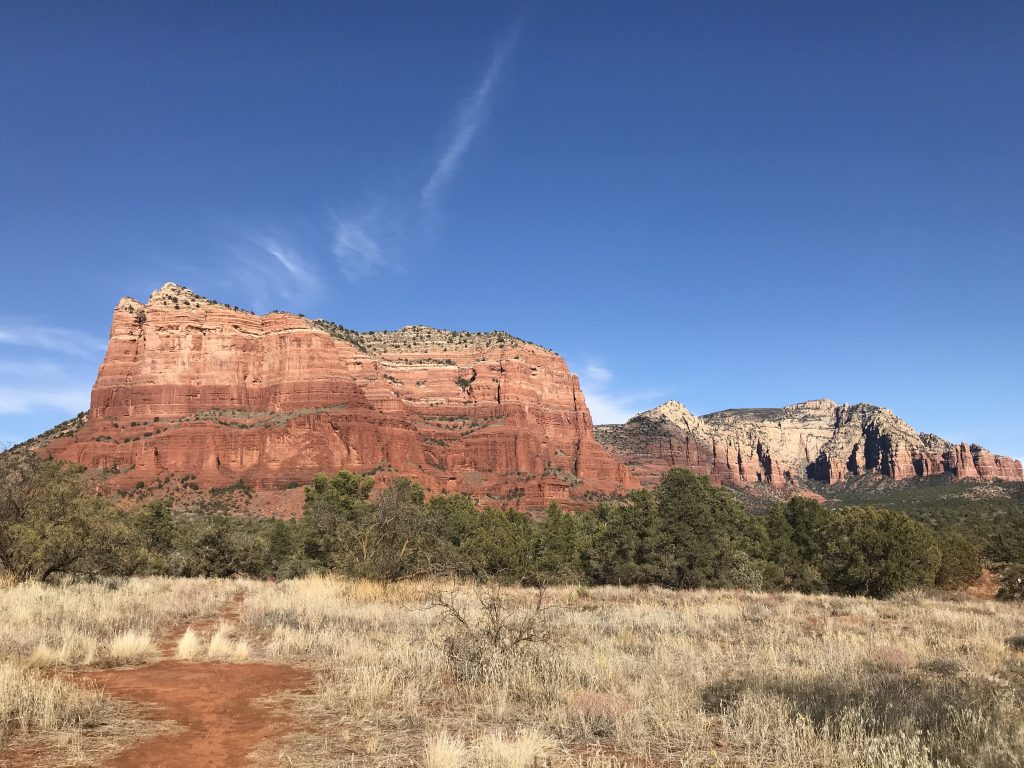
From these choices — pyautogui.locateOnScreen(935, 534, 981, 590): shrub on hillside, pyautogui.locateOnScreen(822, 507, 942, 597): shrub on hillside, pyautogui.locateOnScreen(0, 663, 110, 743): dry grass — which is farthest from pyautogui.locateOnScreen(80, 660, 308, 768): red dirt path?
pyautogui.locateOnScreen(935, 534, 981, 590): shrub on hillside

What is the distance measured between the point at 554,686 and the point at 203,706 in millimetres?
4434

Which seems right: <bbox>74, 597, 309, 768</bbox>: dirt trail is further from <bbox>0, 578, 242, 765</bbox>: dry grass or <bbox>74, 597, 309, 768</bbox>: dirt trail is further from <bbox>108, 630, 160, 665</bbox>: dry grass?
<bbox>0, 578, 242, 765</bbox>: dry grass

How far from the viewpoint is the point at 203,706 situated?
7637 mm

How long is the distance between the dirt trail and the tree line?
6225 mm

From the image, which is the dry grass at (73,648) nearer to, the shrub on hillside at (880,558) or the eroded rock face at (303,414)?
the shrub on hillside at (880,558)

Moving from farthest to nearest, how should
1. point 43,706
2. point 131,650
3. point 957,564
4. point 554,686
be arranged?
1. point 957,564
2. point 131,650
3. point 554,686
4. point 43,706

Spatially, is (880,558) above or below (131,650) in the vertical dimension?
below

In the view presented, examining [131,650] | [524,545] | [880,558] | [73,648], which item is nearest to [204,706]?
[131,650]

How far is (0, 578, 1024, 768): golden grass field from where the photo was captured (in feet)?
19.7

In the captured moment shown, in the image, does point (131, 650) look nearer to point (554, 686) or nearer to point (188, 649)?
point (188, 649)

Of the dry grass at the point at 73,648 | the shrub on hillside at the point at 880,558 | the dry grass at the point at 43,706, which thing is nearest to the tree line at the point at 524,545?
the shrub on hillside at the point at 880,558

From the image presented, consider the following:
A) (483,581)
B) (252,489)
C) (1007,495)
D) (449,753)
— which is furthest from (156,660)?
(1007,495)

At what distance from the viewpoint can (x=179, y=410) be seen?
404 feet

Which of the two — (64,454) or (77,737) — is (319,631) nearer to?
(77,737)
